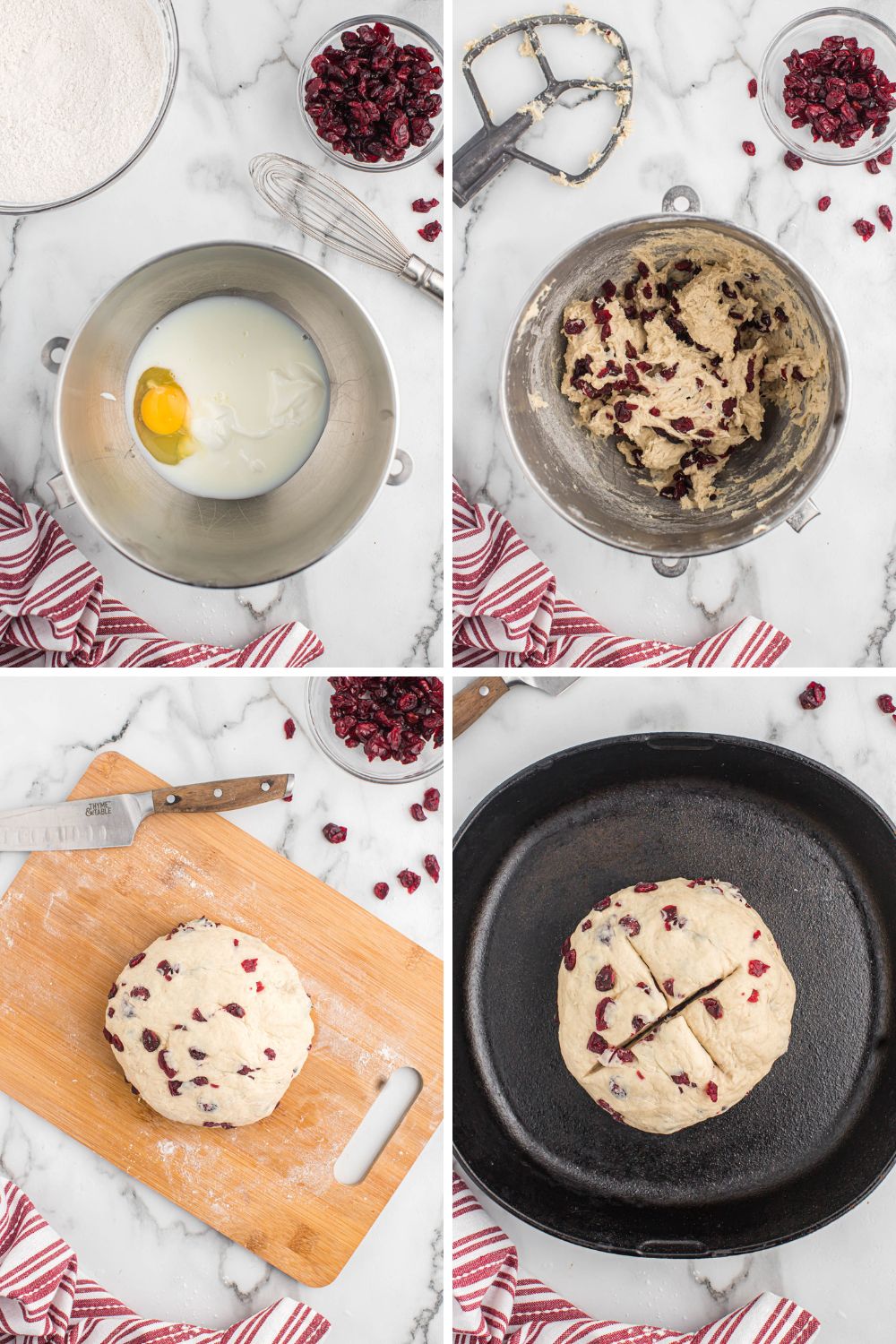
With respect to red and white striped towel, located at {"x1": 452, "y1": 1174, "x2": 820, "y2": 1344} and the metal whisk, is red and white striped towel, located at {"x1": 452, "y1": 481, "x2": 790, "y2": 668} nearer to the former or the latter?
the metal whisk

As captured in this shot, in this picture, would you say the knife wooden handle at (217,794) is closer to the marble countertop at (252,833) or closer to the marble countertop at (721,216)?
the marble countertop at (252,833)

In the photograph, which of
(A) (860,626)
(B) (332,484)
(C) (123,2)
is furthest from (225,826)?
(C) (123,2)

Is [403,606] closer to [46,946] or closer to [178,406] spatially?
[178,406]

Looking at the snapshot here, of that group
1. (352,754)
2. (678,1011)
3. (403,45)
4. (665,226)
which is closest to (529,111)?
(403,45)

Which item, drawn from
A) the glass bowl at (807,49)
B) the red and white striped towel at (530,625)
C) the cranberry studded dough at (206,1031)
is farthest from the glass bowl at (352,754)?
the glass bowl at (807,49)

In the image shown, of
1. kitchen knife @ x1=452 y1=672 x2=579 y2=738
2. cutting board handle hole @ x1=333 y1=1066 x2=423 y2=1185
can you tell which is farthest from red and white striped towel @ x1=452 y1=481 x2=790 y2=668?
cutting board handle hole @ x1=333 y1=1066 x2=423 y2=1185

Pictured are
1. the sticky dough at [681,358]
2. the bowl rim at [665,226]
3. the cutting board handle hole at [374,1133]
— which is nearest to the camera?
the bowl rim at [665,226]
